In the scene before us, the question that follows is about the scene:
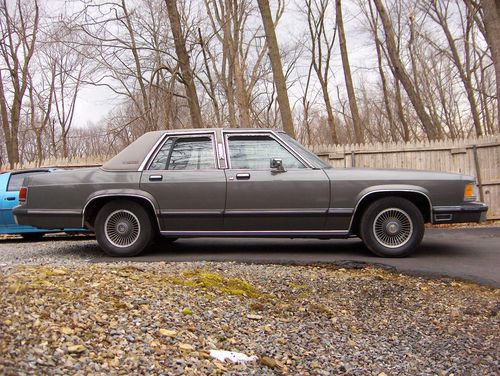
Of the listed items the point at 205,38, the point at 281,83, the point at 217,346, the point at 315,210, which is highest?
the point at 205,38

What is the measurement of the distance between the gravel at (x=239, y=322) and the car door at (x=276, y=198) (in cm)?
123

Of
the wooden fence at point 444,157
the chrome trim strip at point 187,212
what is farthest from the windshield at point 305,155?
the wooden fence at point 444,157

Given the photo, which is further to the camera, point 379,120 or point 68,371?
point 379,120

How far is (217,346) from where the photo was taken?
9.46 feet

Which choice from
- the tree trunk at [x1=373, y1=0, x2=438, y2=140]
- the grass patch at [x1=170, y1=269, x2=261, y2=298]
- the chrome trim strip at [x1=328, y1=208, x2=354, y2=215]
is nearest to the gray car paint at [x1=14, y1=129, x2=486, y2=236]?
the chrome trim strip at [x1=328, y1=208, x2=354, y2=215]

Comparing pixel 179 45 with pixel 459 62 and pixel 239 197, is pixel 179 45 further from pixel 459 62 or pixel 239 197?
pixel 459 62

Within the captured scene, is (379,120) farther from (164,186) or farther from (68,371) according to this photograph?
(68,371)

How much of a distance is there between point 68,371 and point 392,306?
8.90ft

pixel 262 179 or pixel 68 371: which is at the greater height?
pixel 262 179

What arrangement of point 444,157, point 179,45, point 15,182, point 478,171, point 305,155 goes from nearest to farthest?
point 305,155 < point 15,182 < point 478,171 < point 444,157 < point 179,45

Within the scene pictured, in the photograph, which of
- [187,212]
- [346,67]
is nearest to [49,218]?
[187,212]

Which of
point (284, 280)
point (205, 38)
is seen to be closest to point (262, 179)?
point (284, 280)

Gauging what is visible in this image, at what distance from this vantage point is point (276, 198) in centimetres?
577

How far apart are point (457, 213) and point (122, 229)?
4.21 meters
